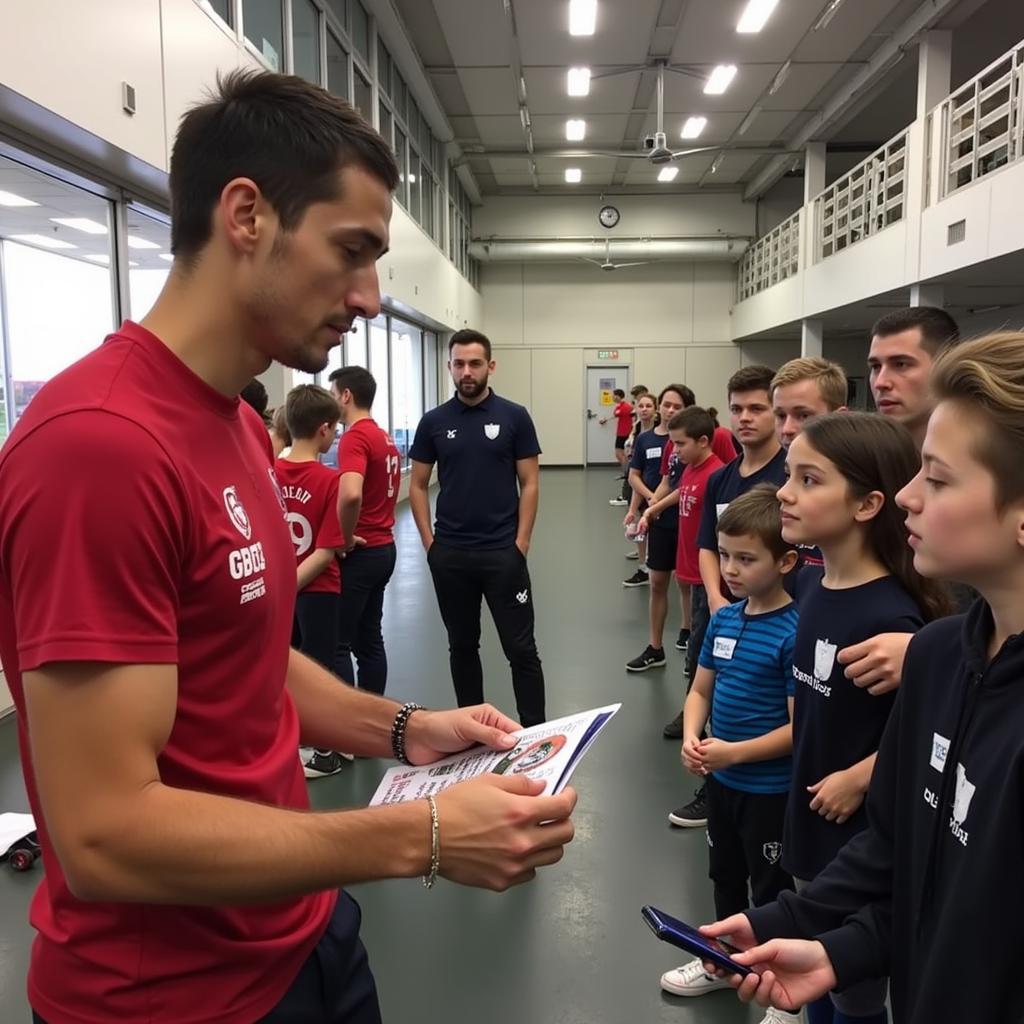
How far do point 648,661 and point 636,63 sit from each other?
921 cm

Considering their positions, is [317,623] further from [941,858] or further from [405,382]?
[405,382]

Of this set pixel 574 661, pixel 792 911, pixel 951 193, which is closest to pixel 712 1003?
pixel 792 911

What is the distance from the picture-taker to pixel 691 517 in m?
4.24

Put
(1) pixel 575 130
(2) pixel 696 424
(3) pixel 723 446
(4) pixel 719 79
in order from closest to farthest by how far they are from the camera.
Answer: (2) pixel 696 424 → (3) pixel 723 446 → (4) pixel 719 79 → (1) pixel 575 130

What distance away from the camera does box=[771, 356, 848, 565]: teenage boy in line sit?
106 inches

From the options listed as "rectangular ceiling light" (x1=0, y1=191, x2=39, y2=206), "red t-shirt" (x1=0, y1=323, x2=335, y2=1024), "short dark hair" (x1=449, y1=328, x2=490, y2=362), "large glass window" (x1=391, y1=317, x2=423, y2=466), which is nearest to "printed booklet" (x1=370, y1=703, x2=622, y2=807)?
"red t-shirt" (x1=0, y1=323, x2=335, y2=1024)

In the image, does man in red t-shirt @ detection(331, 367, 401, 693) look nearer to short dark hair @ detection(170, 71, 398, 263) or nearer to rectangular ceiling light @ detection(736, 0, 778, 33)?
short dark hair @ detection(170, 71, 398, 263)

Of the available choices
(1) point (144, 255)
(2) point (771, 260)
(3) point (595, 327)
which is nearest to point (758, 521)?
(1) point (144, 255)

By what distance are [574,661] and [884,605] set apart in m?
3.51

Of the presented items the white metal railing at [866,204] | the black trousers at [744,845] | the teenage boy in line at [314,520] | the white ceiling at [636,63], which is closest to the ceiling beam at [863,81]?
the white ceiling at [636,63]

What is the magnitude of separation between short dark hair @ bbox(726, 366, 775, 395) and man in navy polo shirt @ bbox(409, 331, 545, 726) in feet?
3.38

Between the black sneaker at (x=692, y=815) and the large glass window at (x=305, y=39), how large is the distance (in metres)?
6.54

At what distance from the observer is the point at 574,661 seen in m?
5.07

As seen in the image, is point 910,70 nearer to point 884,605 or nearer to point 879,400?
point 879,400
